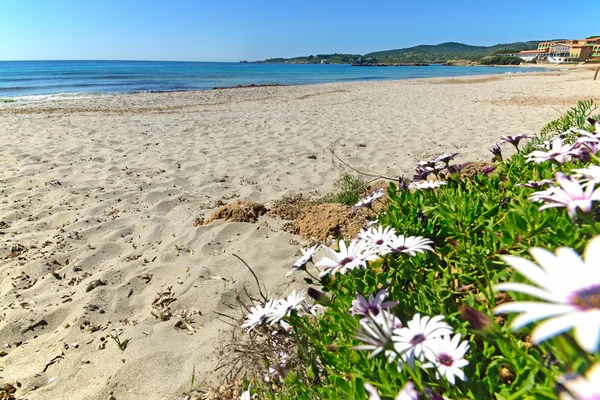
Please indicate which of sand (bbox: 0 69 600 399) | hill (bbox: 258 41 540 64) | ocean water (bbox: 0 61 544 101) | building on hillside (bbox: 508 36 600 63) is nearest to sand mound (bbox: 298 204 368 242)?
sand (bbox: 0 69 600 399)

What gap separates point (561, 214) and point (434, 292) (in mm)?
514

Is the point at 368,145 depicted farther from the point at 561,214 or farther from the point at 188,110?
the point at 188,110

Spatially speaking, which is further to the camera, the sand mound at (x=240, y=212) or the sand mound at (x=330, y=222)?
the sand mound at (x=240, y=212)

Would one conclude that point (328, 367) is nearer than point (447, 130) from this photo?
Yes

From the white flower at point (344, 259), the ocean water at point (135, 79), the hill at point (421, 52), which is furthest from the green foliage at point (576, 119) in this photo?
the hill at point (421, 52)

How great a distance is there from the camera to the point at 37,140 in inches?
291

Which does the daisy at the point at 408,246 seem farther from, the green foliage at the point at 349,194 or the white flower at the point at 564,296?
the green foliage at the point at 349,194

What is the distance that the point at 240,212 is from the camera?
3750mm

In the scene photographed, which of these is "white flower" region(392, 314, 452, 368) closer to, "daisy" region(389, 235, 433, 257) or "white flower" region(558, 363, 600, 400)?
"daisy" region(389, 235, 433, 257)

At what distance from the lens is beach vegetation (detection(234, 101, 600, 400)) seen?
532 mm

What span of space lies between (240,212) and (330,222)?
0.96 meters

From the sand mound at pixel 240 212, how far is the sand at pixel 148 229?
0.11 m

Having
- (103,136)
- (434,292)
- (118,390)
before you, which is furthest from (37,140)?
(434,292)

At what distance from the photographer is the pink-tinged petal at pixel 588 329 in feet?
1.33
